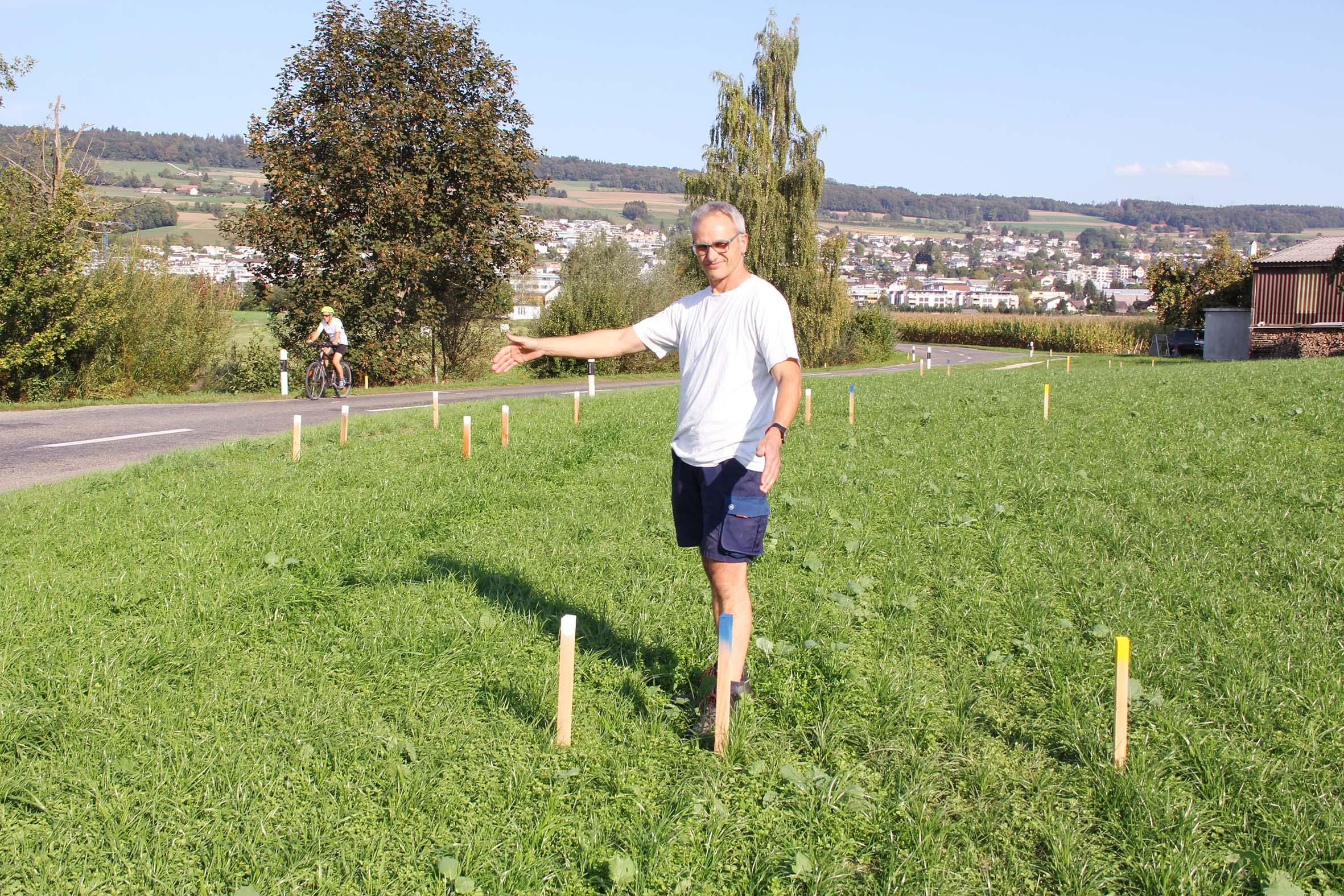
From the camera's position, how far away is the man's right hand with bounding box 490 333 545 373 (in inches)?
189

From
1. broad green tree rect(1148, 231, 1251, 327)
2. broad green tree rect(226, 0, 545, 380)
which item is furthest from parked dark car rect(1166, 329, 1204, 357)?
broad green tree rect(226, 0, 545, 380)

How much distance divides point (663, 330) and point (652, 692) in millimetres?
1660

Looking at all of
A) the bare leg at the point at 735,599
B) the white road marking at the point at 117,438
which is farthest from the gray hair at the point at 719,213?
the white road marking at the point at 117,438

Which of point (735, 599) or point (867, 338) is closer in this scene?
point (735, 599)

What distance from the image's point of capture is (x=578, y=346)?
4.90 m

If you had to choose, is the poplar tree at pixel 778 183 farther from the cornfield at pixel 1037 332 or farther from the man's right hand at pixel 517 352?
the man's right hand at pixel 517 352

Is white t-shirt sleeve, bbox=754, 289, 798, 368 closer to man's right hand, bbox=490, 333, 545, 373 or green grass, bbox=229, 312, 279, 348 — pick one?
man's right hand, bbox=490, 333, 545, 373

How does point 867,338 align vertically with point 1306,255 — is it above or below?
below

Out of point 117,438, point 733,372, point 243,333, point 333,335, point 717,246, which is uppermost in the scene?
point 243,333

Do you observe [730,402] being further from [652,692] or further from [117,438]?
[117,438]

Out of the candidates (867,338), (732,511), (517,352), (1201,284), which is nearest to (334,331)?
(517,352)

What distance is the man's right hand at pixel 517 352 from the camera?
4801 millimetres

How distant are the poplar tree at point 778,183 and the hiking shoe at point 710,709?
43.0m

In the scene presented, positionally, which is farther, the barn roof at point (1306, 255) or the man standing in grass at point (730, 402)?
the barn roof at point (1306, 255)
